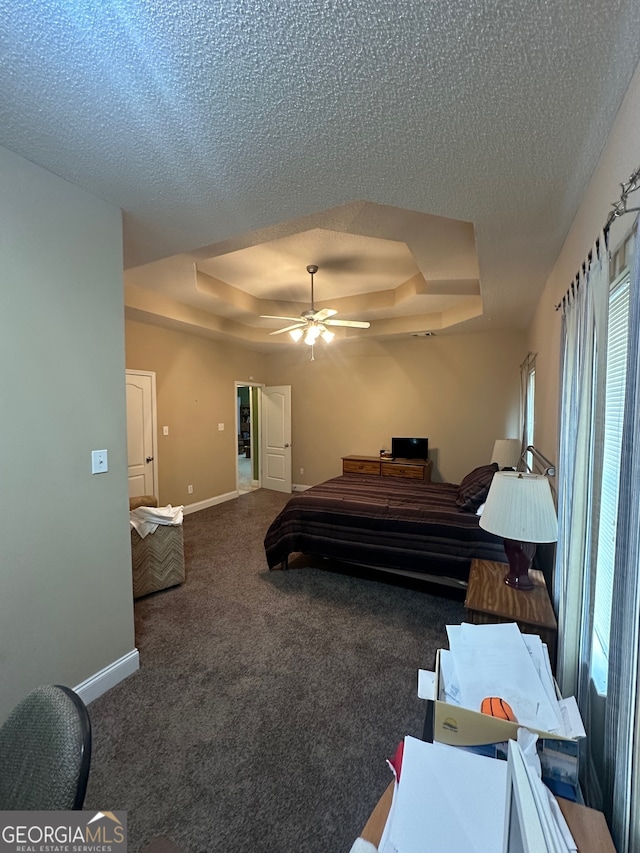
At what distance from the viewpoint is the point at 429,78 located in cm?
117

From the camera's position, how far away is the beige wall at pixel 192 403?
470 cm

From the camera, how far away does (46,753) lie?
0.74m

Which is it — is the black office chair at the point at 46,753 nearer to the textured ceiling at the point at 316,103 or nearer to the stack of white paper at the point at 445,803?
the stack of white paper at the point at 445,803

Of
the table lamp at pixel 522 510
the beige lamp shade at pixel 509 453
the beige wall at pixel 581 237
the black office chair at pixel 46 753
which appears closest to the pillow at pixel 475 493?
the beige lamp shade at pixel 509 453

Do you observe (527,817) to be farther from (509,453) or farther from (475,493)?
(509,453)

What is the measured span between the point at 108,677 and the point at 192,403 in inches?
150

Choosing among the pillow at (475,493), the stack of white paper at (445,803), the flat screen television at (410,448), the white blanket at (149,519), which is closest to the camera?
the stack of white paper at (445,803)

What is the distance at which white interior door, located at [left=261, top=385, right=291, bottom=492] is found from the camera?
261 inches

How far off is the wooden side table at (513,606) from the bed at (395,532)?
883mm

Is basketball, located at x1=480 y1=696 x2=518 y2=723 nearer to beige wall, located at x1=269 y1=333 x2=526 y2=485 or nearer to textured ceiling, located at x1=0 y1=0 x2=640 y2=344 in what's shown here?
textured ceiling, located at x1=0 y1=0 x2=640 y2=344

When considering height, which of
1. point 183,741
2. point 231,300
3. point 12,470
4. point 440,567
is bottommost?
point 183,741

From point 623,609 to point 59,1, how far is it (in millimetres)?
2161

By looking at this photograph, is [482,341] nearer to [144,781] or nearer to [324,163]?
[324,163]

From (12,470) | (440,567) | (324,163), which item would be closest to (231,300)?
(324,163)
